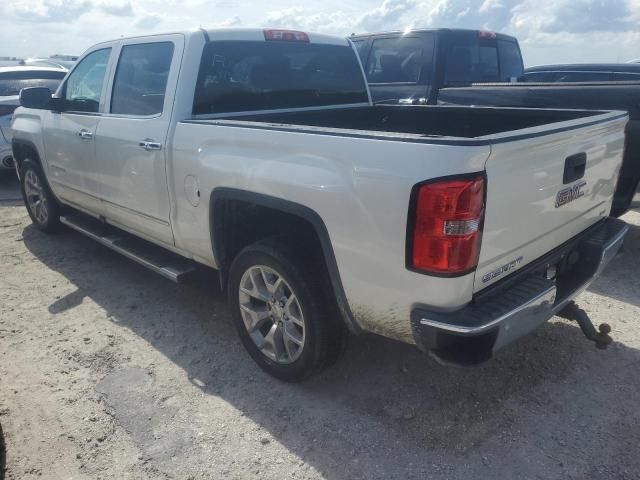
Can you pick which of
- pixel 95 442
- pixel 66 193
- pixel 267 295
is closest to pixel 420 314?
pixel 267 295

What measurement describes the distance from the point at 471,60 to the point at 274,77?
3.58 m

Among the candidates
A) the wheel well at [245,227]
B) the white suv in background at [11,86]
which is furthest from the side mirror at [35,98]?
the white suv in background at [11,86]

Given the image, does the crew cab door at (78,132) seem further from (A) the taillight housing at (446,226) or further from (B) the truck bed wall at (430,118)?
(A) the taillight housing at (446,226)

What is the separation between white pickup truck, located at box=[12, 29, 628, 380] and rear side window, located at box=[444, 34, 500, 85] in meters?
2.33

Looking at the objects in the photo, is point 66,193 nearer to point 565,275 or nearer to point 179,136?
point 179,136

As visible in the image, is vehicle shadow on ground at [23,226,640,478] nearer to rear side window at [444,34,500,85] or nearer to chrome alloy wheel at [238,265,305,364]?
chrome alloy wheel at [238,265,305,364]

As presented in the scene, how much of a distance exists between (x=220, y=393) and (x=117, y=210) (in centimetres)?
187

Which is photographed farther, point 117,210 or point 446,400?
point 117,210

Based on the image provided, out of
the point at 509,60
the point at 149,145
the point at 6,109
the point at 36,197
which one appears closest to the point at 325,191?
the point at 149,145

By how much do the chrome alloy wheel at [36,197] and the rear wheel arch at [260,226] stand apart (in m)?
3.18

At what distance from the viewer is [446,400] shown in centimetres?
296

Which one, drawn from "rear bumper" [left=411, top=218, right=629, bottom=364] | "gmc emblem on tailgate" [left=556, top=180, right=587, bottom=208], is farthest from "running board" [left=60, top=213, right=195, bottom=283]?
"gmc emblem on tailgate" [left=556, top=180, right=587, bottom=208]

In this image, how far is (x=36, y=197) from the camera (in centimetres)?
584

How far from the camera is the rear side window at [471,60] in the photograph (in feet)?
20.7
